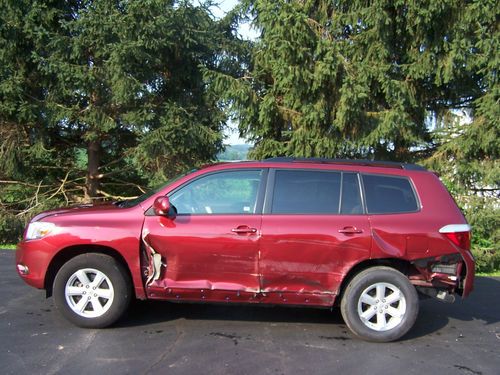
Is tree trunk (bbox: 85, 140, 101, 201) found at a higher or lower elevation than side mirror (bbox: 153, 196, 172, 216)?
higher

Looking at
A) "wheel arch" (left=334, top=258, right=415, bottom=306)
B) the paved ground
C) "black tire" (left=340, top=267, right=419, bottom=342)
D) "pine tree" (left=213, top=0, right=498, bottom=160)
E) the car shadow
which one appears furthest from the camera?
"pine tree" (left=213, top=0, right=498, bottom=160)

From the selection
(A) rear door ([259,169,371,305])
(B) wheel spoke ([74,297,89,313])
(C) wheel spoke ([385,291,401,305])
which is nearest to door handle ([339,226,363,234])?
(A) rear door ([259,169,371,305])

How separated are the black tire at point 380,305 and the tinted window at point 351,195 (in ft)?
2.08

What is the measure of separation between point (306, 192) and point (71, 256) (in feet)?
8.24

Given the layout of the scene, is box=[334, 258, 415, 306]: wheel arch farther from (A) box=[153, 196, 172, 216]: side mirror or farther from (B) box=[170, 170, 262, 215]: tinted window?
(A) box=[153, 196, 172, 216]: side mirror

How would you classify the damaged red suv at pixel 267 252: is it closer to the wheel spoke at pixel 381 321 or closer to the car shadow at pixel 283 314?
the wheel spoke at pixel 381 321

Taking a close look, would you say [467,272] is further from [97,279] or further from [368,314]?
[97,279]

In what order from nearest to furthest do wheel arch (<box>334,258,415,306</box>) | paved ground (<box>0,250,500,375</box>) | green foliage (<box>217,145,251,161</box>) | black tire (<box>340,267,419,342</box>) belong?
paved ground (<box>0,250,500,375</box>)
black tire (<box>340,267,419,342</box>)
wheel arch (<box>334,258,415,306</box>)
green foliage (<box>217,145,251,161</box>)

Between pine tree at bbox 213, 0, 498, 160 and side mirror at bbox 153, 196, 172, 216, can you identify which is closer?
side mirror at bbox 153, 196, 172, 216

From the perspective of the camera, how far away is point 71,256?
4.66 metres

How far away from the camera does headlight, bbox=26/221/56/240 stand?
4.53m

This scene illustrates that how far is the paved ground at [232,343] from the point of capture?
3.79 meters

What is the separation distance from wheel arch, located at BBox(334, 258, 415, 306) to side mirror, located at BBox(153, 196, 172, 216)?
6.19 feet

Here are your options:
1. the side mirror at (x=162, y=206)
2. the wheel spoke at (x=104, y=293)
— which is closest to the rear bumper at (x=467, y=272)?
the side mirror at (x=162, y=206)
